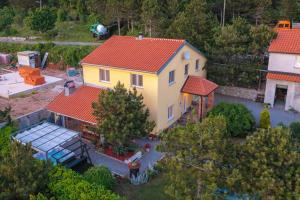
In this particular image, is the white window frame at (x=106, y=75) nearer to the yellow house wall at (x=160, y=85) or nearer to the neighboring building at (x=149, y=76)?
the neighboring building at (x=149, y=76)

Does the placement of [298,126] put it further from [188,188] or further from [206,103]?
[188,188]

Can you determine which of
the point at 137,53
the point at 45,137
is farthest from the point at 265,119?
the point at 45,137

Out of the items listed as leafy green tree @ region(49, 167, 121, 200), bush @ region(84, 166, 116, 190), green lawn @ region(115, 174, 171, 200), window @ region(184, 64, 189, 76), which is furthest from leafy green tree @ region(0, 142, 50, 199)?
window @ region(184, 64, 189, 76)

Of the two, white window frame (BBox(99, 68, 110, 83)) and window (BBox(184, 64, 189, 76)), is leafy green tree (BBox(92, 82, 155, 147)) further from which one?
window (BBox(184, 64, 189, 76))

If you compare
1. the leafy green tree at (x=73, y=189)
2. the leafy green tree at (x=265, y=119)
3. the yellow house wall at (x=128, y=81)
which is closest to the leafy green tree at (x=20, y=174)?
the leafy green tree at (x=73, y=189)

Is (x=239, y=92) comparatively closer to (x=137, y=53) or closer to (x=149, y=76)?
(x=137, y=53)

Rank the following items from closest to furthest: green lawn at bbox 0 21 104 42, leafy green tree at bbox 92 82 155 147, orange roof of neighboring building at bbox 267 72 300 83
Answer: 1. leafy green tree at bbox 92 82 155 147
2. orange roof of neighboring building at bbox 267 72 300 83
3. green lawn at bbox 0 21 104 42
